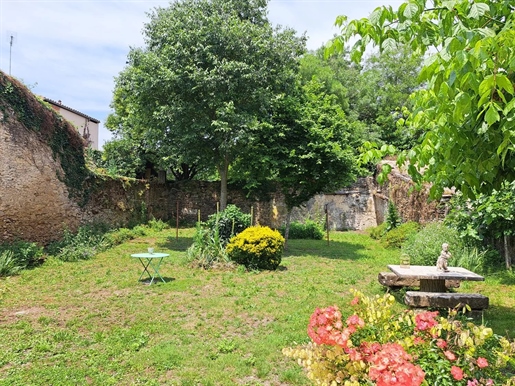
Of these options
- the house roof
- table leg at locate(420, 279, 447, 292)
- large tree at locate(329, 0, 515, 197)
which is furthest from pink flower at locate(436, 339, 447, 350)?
the house roof

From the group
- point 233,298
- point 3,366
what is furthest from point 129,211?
point 3,366

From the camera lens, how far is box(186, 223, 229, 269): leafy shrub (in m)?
8.94

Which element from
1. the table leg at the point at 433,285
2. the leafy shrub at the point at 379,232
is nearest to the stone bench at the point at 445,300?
the table leg at the point at 433,285

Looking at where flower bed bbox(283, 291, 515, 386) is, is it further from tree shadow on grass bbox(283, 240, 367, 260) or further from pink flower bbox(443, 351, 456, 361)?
tree shadow on grass bbox(283, 240, 367, 260)

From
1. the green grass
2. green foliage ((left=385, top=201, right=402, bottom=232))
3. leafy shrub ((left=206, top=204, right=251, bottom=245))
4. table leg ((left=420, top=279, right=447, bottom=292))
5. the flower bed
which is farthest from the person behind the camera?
green foliage ((left=385, top=201, right=402, bottom=232))

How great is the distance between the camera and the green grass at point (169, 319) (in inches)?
149

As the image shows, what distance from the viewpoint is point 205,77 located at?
10742 millimetres

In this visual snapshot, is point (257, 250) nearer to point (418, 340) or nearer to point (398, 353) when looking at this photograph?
point (418, 340)

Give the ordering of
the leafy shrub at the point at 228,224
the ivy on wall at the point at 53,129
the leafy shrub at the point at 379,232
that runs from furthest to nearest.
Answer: the leafy shrub at the point at 379,232
the leafy shrub at the point at 228,224
the ivy on wall at the point at 53,129

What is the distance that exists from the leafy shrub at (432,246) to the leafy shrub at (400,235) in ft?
7.35

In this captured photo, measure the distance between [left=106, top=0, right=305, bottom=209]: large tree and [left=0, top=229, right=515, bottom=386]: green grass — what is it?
4.23 m

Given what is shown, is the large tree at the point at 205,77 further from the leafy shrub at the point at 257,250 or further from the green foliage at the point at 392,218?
the green foliage at the point at 392,218

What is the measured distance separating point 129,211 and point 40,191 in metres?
5.13

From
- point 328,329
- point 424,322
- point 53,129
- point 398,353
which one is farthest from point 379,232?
point 398,353
